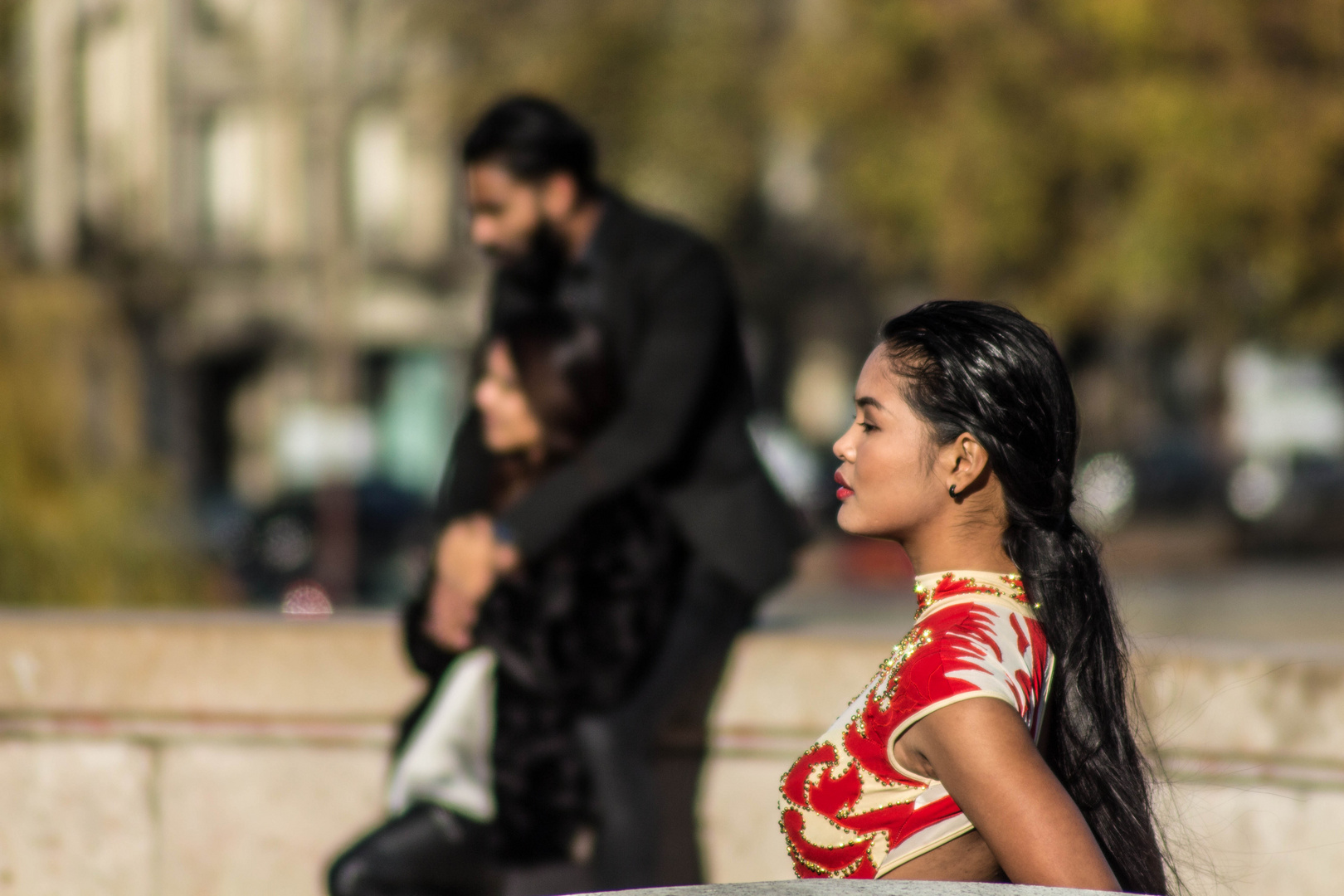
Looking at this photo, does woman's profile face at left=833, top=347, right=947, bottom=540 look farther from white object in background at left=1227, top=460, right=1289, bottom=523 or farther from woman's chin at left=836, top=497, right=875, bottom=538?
white object in background at left=1227, top=460, right=1289, bottom=523

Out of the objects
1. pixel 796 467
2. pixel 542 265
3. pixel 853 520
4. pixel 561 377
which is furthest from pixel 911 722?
pixel 796 467

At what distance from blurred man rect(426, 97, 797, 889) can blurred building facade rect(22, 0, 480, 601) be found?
18.8 metres

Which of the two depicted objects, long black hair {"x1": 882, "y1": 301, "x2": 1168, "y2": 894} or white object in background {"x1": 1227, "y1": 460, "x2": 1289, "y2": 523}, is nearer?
long black hair {"x1": 882, "y1": 301, "x2": 1168, "y2": 894}

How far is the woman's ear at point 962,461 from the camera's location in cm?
181

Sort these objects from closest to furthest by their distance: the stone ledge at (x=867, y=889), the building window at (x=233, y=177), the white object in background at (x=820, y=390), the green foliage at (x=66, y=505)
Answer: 1. the stone ledge at (x=867, y=889)
2. the green foliage at (x=66, y=505)
3. the building window at (x=233, y=177)
4. the white object in background at (x=820, y=390)

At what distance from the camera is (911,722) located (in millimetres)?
1697

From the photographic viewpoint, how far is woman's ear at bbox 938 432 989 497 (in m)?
1.81

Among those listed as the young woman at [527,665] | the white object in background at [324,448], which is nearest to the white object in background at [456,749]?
the young woman at [527,665]

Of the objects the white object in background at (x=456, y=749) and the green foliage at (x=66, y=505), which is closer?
the white object in background at (x=456, y=749)

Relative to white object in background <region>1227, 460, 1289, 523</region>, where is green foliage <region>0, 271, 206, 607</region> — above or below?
above

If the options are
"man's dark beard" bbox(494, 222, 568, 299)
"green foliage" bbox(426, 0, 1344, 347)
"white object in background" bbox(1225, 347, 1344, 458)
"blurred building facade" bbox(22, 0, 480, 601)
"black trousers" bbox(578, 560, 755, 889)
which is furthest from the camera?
"white object in background" bbox(1225, 347, 1344, 458)

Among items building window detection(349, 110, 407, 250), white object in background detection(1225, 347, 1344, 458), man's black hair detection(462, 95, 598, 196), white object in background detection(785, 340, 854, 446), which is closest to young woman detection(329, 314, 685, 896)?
man's black hair detection(462, 95, 598, 196)

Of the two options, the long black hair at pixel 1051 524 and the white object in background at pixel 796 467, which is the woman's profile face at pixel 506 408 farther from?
the white object in background at pixel 796 467

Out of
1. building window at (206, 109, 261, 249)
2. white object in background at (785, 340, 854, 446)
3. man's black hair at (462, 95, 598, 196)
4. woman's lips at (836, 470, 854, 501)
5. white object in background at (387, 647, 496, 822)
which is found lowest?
white object in background at (785, 340, 854, 446)
